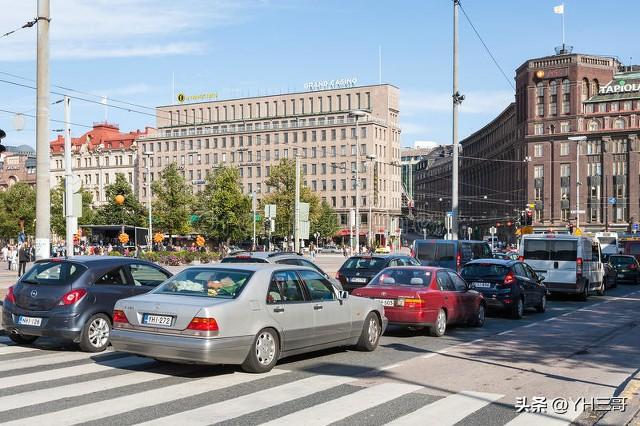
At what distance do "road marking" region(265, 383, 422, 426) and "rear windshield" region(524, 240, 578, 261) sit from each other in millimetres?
18104

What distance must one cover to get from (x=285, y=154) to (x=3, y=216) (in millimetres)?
44693

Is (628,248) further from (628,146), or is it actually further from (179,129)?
(179,129)

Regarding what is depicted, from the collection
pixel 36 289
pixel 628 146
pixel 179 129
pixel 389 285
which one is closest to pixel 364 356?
pixel 389 285

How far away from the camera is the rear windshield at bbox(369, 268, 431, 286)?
15.4 m

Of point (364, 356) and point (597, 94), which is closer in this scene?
point (364, 356)

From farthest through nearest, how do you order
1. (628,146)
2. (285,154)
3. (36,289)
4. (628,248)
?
(285,154) → (628,146) → (628,248) → (36,289)

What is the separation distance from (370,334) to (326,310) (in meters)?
1.45

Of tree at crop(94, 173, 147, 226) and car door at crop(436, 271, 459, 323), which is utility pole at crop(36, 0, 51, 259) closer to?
car door at crop(436, 271, 459, 323)

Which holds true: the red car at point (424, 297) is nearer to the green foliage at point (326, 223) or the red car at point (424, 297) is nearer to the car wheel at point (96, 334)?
the car wheel at point (96, 334)

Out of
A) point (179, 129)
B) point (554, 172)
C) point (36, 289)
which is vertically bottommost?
point (36, 289)

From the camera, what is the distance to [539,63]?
10531cm

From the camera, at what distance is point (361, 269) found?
21688 millimetres

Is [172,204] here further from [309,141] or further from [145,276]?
Result: [145,276]

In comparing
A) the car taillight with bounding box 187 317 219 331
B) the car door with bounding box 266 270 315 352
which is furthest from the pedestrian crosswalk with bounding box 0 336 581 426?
the car taillight with bounding box 187 317 219 331
